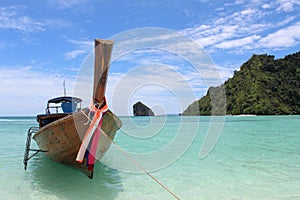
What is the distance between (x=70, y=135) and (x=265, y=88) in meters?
75.7

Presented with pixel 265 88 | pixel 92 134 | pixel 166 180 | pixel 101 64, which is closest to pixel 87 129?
pixel 92 134

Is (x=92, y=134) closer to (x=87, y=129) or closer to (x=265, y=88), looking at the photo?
(x=87, y=129)

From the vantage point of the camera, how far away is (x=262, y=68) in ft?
262

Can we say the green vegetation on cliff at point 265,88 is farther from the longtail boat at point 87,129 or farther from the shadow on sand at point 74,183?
the longtail boat at point 87,129

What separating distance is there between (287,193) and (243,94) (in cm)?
7479

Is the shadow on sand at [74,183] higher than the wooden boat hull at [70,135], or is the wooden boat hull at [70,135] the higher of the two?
the wooden boat hull at [70,135]

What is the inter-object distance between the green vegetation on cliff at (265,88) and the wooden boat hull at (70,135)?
63.3 meters

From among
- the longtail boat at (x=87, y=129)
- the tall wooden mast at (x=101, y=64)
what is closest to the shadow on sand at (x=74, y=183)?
the longtail boat at (x=87, y=129)

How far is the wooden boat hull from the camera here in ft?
19.6

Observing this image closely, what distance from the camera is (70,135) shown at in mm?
6242

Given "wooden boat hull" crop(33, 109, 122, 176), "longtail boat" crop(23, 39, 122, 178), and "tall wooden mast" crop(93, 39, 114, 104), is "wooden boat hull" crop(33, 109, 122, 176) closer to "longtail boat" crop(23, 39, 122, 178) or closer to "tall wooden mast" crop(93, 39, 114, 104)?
"longtail boat" crop(23, 39, 122, 178)

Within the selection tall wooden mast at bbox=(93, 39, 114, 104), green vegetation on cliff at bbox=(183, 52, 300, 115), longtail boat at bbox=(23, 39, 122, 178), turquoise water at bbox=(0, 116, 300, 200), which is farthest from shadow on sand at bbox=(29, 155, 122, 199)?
green vegetation on cliff at bbox=(183, 52, 300, 115)

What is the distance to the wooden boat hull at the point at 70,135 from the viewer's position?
5959mm

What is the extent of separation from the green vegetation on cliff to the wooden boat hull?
208 ft
